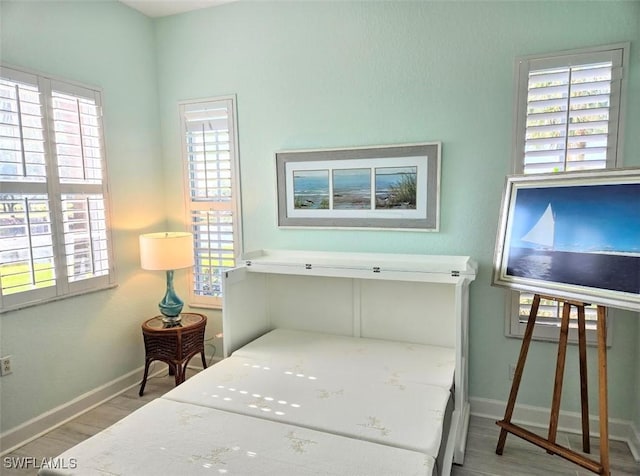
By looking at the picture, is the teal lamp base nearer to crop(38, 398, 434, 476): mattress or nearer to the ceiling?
crop(38, 398, 434, 476): mattress

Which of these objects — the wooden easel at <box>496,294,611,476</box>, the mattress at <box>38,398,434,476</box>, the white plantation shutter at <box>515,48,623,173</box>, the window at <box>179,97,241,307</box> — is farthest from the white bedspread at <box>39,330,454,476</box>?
the white plantation shutter at <box>515,48,623,173</box>

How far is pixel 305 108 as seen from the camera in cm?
296

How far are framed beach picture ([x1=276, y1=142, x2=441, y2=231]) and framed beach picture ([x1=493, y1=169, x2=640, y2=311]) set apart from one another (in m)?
0.53

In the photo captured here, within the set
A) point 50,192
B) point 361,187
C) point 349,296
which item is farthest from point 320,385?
point 50,192

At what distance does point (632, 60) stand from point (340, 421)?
2.47 m

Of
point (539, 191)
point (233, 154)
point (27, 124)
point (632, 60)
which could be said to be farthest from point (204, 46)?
point (632, 60)

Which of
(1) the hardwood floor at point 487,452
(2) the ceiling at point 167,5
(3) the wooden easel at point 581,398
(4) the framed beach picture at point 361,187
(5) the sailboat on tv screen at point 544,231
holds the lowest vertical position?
(1) the hardwood floor at point 487,452

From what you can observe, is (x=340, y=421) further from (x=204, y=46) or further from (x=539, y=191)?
(x=204, y=46)

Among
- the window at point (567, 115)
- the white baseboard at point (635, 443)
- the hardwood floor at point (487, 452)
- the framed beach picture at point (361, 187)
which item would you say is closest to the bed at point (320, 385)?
the hardwood floor at point (487, 452)

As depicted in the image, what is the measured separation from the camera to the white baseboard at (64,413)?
2367mm

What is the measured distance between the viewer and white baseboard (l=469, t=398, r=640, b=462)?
2.33m

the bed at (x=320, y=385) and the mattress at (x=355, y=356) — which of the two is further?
the mattress at (x=355, y=356)

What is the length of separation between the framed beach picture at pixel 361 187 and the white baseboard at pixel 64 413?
5.72 feet

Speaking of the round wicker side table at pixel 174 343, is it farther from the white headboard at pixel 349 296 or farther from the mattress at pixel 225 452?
the mattress at pixel 225 452
